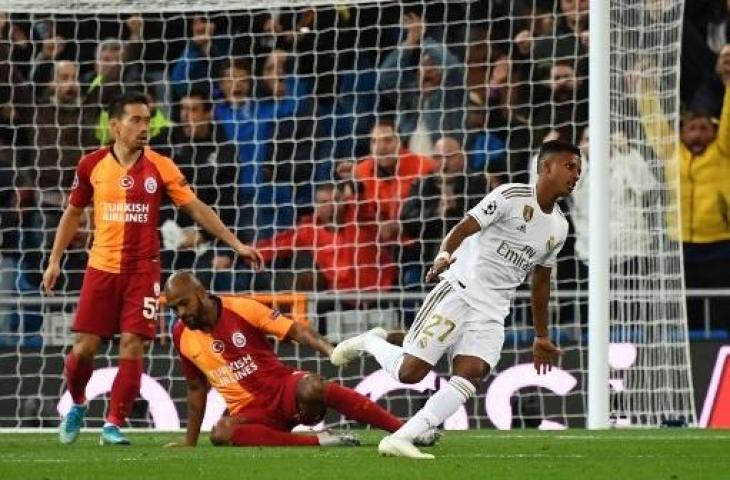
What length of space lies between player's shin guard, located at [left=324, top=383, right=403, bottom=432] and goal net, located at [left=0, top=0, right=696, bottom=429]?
10.5 feet

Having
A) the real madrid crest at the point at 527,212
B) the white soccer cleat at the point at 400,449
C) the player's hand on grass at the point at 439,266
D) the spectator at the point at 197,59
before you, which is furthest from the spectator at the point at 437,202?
the player's hand on grass at the point at 439,266

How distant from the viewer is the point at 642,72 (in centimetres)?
1277

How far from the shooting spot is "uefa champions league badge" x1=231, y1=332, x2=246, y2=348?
381 inches

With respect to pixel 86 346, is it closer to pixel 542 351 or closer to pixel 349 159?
pixel 542 351

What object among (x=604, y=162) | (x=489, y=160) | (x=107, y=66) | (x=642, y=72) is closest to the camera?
(x=604, y=162)

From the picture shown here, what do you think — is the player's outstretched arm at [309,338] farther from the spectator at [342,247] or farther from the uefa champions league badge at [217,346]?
the spectator at [342,247]

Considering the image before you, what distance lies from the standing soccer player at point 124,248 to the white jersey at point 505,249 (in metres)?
1.73

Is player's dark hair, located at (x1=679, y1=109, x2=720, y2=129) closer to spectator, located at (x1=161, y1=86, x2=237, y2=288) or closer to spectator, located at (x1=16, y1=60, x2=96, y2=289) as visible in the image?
spectator, located at (x1=161, y1=86, x2=237, y2=288)

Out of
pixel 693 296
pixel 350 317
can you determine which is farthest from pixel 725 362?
pixel 350 317

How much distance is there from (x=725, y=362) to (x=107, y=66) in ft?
18.5

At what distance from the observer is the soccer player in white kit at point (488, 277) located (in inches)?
344

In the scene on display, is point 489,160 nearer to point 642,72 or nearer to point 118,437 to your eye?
point 642,72

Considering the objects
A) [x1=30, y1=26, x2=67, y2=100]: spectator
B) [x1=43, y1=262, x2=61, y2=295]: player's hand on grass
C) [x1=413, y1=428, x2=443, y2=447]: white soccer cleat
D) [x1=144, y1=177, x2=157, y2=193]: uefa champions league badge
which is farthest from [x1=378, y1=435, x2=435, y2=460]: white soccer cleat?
[x1=30, y1=26, x2=67, y2=100]: spectator

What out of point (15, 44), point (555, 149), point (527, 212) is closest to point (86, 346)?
point (527, 212)
